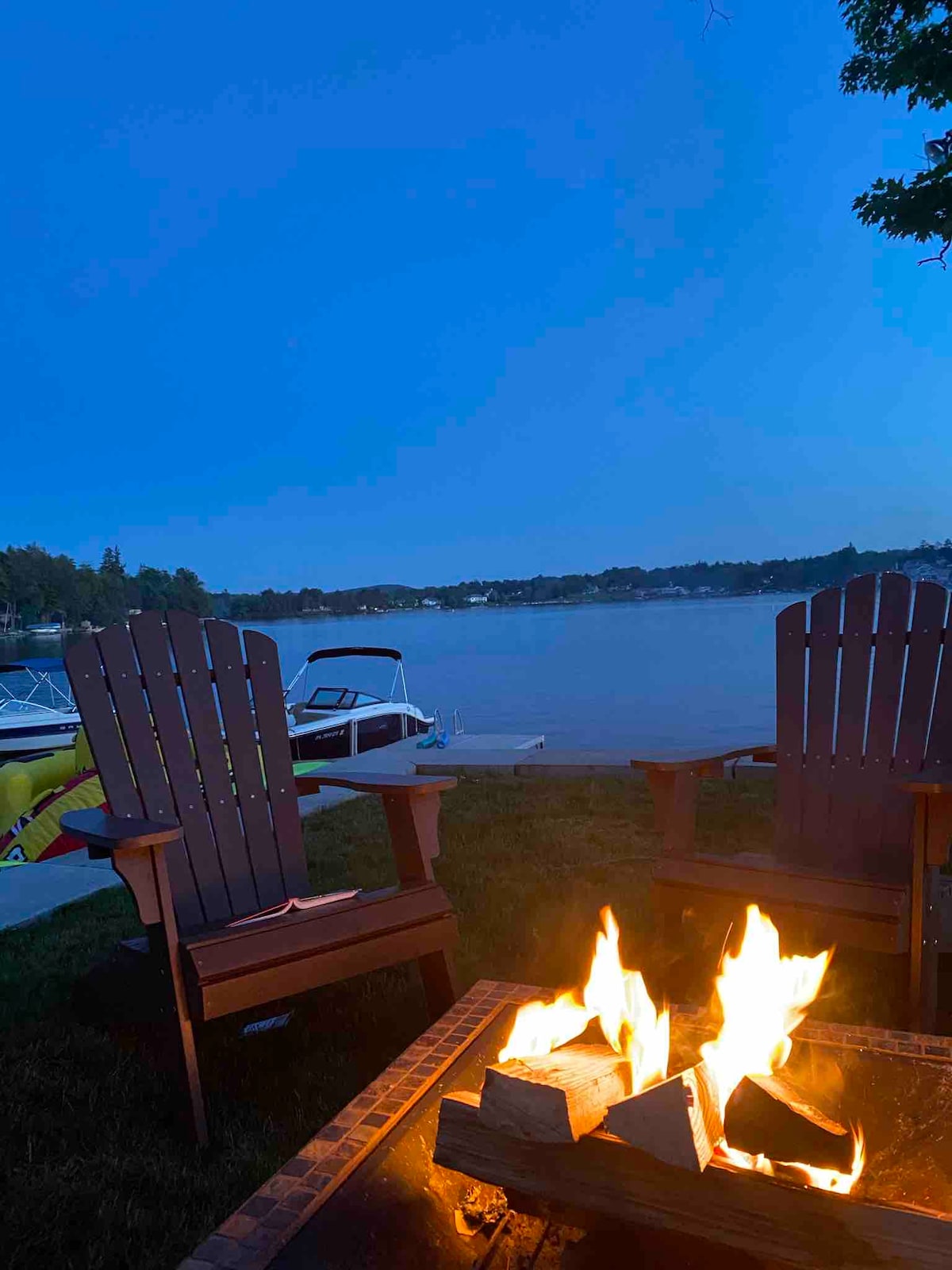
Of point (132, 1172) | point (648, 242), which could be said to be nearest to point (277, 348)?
point (648, 242)

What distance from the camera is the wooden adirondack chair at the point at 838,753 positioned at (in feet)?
8.57

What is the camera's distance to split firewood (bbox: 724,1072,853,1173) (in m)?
1.16

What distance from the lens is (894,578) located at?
9.97 feet

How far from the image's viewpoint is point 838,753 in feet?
9.95

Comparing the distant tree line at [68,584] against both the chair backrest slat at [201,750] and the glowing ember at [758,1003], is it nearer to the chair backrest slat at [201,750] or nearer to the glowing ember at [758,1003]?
the chair backrest slat at [201,750]

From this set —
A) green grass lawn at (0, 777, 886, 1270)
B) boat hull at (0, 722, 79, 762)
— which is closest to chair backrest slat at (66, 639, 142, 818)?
green grass lawn at (0, 777, 886, 1270)

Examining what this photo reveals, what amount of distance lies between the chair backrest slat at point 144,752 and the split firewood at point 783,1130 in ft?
5.76

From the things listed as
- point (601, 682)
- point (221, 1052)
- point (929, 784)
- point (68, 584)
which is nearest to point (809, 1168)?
point (929, 784)

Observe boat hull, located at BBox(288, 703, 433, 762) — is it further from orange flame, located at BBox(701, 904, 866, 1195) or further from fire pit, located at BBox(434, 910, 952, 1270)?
fire pit, located at BBox(434, 910, 952, 1270)

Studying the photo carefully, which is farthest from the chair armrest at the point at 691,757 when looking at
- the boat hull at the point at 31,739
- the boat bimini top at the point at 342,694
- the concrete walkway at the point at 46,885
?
the boat hull at the point at 31,739

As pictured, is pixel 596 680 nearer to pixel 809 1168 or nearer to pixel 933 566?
pixel 933 566

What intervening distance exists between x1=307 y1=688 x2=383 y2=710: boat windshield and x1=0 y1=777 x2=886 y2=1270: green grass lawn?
8267 mm

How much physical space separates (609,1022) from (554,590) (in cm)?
4192

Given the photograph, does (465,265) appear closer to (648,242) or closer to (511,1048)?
(648,242)
